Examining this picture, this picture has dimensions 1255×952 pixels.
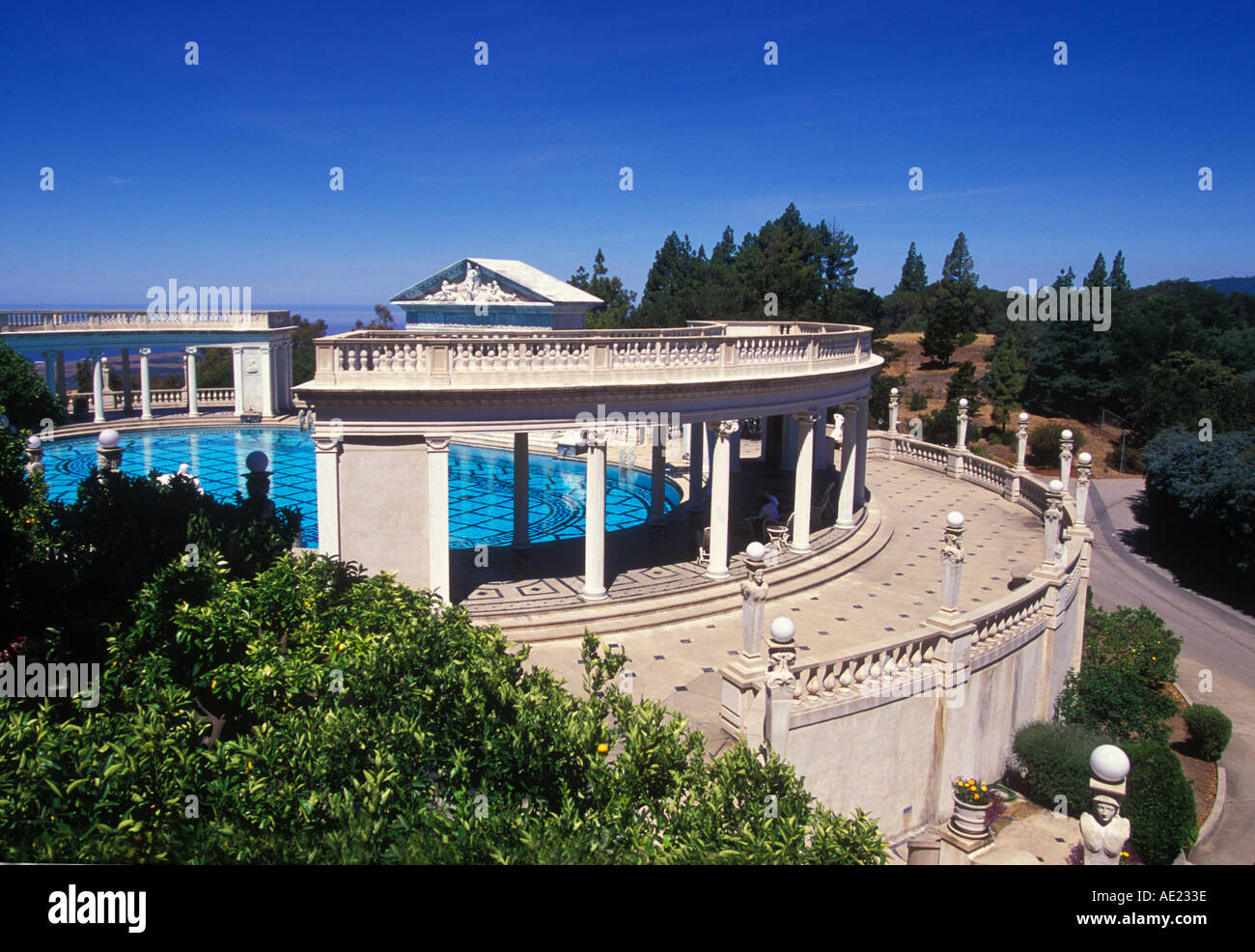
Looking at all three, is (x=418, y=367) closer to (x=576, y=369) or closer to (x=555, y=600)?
(x=576, y=369)

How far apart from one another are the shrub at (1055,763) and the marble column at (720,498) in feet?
25.3

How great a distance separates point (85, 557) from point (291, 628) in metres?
3.62

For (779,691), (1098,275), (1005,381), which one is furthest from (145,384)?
(1098,275)

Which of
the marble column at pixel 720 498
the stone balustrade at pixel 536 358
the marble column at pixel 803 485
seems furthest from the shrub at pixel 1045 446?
Answer: the marble column at pixel 720 498

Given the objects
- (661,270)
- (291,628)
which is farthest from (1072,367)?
(291,628)

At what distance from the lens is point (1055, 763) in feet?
56.3

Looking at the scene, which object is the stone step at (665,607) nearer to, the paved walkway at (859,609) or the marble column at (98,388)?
the paved walkway at (859,609)

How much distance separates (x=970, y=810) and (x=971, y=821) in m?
0.20

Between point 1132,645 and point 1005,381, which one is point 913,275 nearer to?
point 1005,381

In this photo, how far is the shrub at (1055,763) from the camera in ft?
54.9

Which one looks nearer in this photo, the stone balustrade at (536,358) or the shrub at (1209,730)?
the stone balustrade at (536,358)

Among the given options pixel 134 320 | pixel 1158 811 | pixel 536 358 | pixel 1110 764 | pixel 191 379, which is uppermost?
pixel 134 320

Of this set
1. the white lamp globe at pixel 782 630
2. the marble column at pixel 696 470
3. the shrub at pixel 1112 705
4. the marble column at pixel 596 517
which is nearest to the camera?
the white lamp globe at pixel 782 630

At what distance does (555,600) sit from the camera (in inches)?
795
